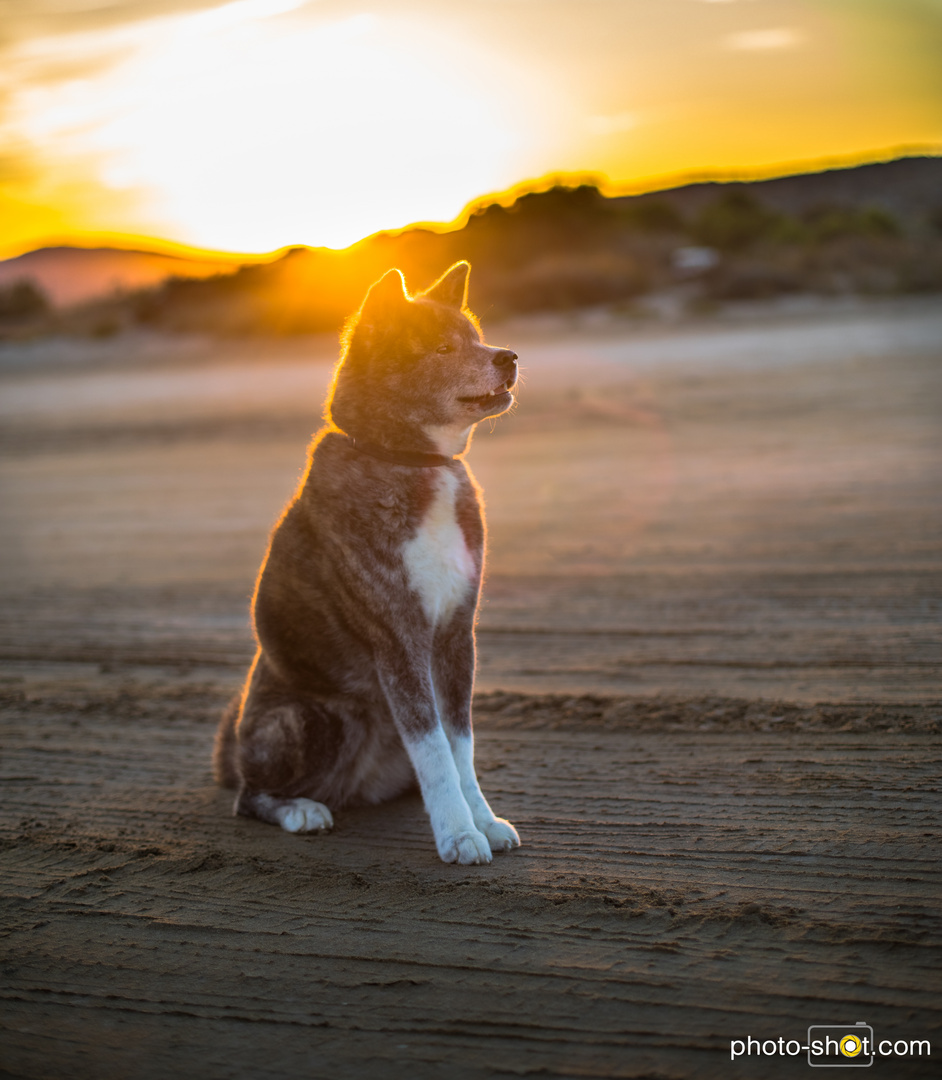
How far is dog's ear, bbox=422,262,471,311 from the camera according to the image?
4008 millimetres

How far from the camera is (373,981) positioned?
2.89 meters

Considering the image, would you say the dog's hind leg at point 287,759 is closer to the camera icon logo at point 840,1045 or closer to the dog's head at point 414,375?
the dog's head at point 414,375

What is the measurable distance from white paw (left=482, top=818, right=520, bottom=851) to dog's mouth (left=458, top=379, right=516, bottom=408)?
151 cm

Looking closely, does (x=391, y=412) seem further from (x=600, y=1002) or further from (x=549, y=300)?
(x=549, y=300)

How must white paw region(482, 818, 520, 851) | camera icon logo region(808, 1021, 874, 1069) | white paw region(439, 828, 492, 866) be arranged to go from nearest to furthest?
camera icon logo region(808, 1021, 874, 1069) < white paw region(439, 828, 492, 866) < white paw region(482, 818, 520, 851)

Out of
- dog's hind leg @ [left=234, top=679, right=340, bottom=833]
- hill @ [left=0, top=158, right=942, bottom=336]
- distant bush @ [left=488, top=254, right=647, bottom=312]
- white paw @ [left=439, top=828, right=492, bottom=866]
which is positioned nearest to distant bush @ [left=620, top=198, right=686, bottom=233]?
hill @ [left=0, top=158, right=942, bottom=336]

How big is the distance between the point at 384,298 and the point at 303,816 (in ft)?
6.37

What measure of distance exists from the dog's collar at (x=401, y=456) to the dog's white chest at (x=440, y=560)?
0.06 meters

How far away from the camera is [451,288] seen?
4.04 m

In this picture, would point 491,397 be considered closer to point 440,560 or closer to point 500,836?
point 440,560

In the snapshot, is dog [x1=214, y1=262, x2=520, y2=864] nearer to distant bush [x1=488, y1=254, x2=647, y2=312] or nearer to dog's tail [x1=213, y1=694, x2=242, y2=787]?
dog's tail [x1=213, y1=694, x2=242, y2=787]

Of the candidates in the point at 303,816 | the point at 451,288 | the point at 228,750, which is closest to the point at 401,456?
the point at 451,288

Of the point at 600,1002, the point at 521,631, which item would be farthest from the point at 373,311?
the point at 521,631

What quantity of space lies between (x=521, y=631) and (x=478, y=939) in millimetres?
3213
